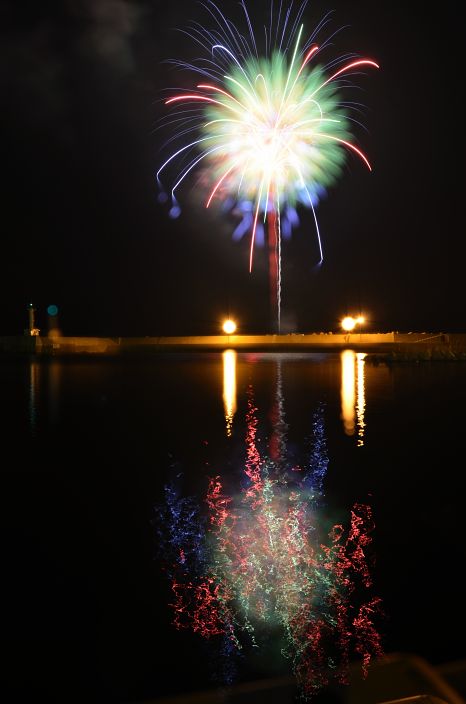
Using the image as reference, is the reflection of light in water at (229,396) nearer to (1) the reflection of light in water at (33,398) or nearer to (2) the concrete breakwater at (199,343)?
(1) the reflection of light in water at (33,398)

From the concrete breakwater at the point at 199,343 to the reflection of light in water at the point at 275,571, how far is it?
4618cm

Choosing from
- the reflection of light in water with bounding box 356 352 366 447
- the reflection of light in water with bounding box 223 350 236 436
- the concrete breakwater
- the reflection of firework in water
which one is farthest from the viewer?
the concrete breakwater

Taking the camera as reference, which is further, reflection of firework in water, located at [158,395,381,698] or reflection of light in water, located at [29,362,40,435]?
reflection of light in water, located at [29,362,40,435]

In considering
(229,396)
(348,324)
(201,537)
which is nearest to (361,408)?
(229,396)

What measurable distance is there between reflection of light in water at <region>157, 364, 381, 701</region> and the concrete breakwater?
152 ft

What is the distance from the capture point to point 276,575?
227 inches

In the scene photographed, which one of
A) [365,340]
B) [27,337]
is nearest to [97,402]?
[27,337]

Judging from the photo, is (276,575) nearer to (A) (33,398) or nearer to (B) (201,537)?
(B) (201,537)

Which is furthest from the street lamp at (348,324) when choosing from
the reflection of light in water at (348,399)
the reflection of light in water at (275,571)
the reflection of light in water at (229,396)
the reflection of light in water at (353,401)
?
the reflection of light in water at (275,571)

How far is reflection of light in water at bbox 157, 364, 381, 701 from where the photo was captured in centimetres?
447

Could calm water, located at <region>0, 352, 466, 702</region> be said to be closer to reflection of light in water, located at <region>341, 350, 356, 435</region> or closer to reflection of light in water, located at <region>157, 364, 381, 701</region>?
reflection of light in water, located at <region>157, 364, 381, 701</region>

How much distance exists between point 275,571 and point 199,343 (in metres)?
54.5

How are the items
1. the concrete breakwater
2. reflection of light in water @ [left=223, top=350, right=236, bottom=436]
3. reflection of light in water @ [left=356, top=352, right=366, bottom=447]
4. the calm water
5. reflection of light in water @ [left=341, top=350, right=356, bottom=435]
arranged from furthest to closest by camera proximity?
the concrete breakwater → reflection of light in water @ [left=223, top=350, right=236, bottom=436] → reflection of light in water @ [left=341, top=350, right=356, bottom=435] → reflection of light in water @ [left=356, top=352, right=366, bottom=447] → the calm water

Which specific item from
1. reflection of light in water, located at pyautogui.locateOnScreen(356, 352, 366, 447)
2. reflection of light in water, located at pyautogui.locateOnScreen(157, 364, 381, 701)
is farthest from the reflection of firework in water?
reflection of light in water, located at pyautogui.locateOnScreen(356, 352, 366, 447)
